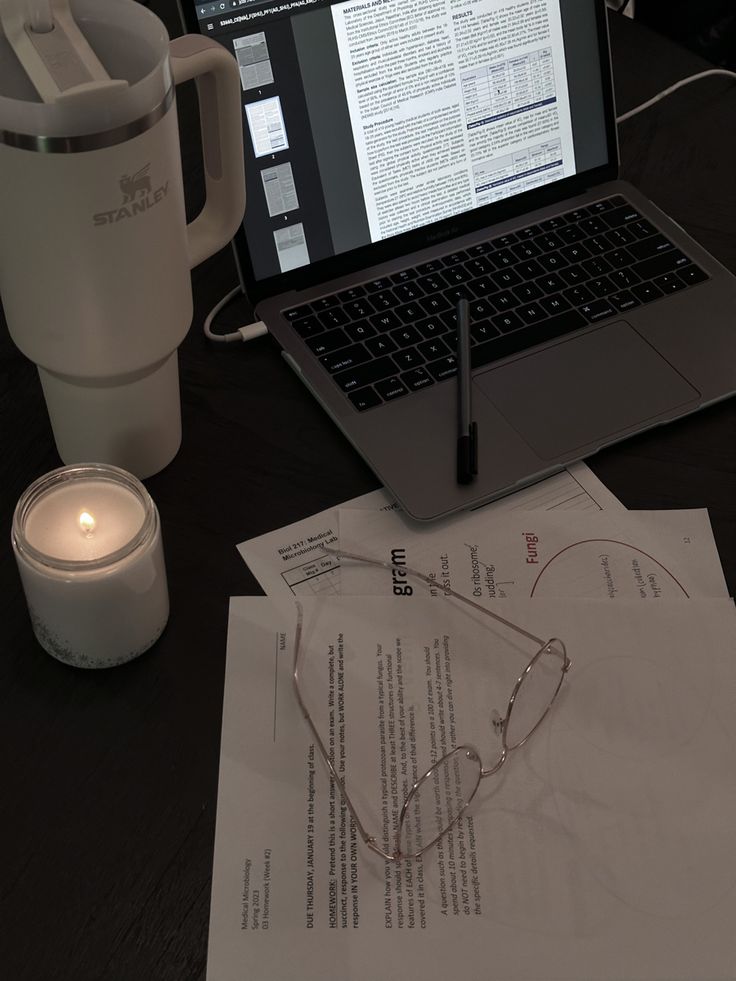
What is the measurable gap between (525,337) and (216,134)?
0.28m

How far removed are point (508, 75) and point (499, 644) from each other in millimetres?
A: 471

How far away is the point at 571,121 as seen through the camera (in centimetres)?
90

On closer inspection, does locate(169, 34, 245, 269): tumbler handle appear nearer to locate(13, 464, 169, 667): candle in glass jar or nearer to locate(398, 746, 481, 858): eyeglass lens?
locate(13, 464, 169, 667): candle in glass jar

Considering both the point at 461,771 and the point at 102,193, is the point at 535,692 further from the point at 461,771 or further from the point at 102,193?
the point at 102,193

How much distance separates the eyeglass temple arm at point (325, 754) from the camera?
57cm

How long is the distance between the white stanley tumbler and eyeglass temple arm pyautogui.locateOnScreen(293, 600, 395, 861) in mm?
174

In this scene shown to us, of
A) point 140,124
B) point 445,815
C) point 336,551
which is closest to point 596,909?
point 445,815

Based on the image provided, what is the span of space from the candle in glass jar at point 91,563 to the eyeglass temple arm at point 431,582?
0.12 meters

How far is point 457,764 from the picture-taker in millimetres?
605

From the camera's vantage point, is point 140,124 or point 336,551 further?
point 336,551

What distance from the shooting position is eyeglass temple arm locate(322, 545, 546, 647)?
0.66 metres

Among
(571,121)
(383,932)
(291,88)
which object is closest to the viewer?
(383,932)

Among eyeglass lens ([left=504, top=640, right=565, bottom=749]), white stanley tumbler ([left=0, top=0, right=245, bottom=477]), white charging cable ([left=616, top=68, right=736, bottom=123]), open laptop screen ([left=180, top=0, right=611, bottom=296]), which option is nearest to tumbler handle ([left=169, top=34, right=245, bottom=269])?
white stanley tumbler ([left=0, top=0, right=245, bottom=477])

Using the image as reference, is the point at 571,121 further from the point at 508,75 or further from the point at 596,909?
the point at 596,909
